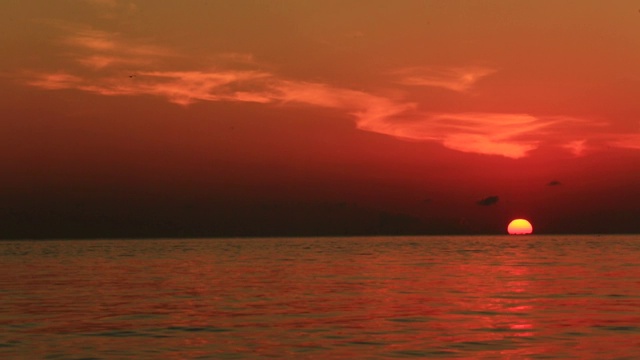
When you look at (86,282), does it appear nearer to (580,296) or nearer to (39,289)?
(39,289)

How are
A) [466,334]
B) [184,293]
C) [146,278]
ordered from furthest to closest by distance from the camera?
1. [146,278]
2. [184,293]
3. [466,334]

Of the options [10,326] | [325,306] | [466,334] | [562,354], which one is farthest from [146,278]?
[562,354]

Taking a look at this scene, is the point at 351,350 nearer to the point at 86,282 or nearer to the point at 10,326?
the point at 10,326

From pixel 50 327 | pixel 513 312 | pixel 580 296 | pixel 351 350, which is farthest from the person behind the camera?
pixel 580 296

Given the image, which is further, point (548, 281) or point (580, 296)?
point (548, 281)

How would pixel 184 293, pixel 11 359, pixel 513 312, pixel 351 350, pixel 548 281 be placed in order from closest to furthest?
pixel 11 359
pixel 351 350
pixel 513 312
pixel 184 293
pixel 548 281

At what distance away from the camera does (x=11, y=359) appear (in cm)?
2280

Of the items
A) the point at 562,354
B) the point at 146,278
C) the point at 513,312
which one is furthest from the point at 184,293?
the point at 562,354

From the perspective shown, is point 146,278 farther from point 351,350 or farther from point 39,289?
point 351,350

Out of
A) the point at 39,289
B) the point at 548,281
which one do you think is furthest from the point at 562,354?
the point at 39,289

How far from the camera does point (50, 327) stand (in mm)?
29438

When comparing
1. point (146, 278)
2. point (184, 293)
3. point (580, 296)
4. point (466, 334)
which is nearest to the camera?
point (466, 334)

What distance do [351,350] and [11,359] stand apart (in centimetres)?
940

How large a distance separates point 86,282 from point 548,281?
95.7ft
